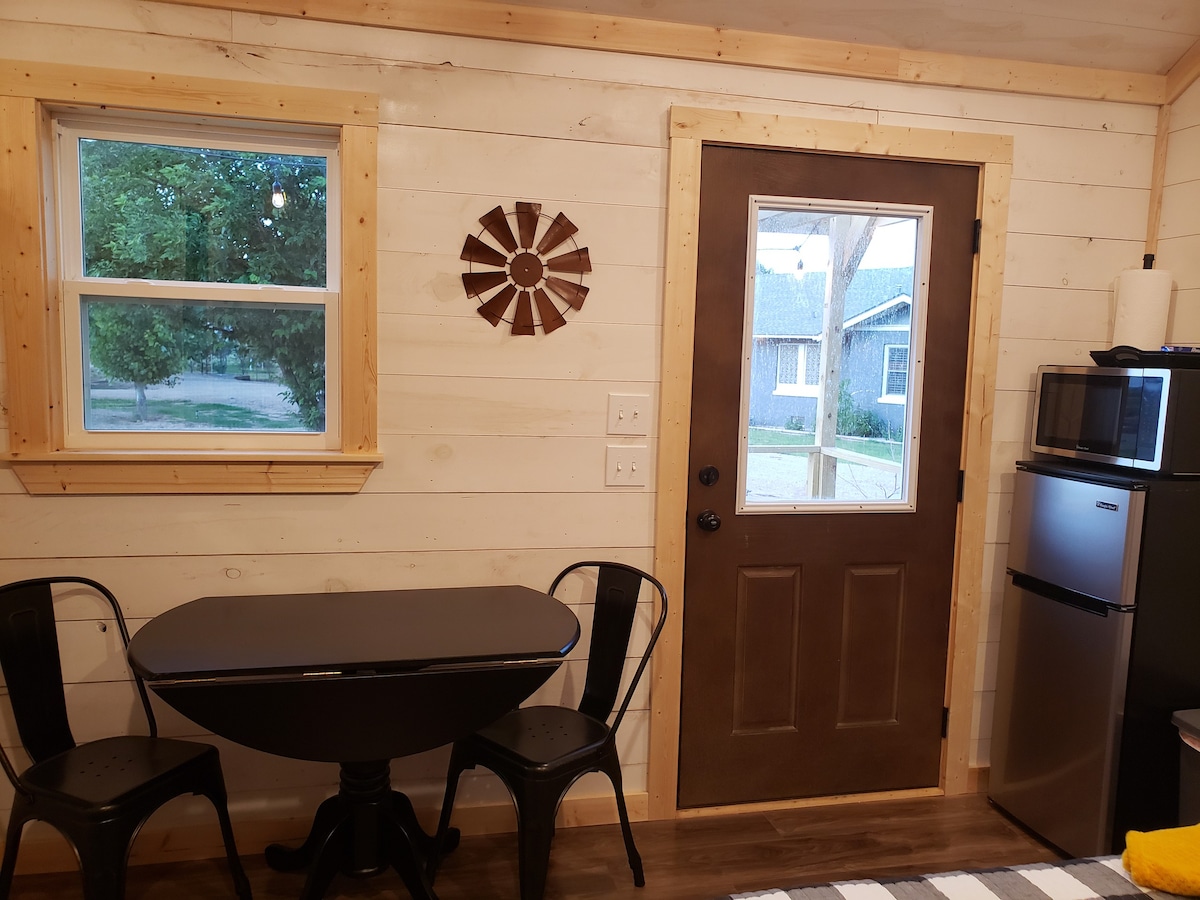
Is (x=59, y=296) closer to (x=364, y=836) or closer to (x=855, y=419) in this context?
(x=364, y=836)

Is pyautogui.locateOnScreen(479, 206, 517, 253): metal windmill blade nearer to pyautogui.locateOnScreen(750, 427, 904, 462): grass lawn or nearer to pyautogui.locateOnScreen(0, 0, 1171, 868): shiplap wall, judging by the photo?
pyautogui.locateOnScreen(0, 0, 1171, 868): shiplap wall

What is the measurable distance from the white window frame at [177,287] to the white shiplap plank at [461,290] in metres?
0.16

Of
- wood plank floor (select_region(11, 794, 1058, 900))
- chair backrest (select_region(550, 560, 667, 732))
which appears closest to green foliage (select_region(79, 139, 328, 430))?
chair backrest (select_region(550, 560, 667, 732))

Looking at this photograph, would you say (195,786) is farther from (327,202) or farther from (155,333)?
(327,202)

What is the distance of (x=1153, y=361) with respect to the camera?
7.53 feet

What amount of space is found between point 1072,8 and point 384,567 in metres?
2.51

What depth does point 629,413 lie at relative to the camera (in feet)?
7.83

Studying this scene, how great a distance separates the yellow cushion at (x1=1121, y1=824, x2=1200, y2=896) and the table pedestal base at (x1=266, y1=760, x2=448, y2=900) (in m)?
1.48

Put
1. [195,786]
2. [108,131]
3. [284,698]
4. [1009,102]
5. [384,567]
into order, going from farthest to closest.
Result: [1009,102] < [384,567] < [108,131] < [195,786] < [284,698]

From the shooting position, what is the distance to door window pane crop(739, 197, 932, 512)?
2.45m

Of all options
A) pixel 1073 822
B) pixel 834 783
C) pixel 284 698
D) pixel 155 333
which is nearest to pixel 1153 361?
pixel 1073 822

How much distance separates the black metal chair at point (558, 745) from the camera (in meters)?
1.89

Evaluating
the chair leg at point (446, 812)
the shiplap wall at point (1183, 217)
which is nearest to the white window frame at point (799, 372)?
the shiplap wall at point (1183, 217)

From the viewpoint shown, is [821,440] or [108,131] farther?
[821,440]
